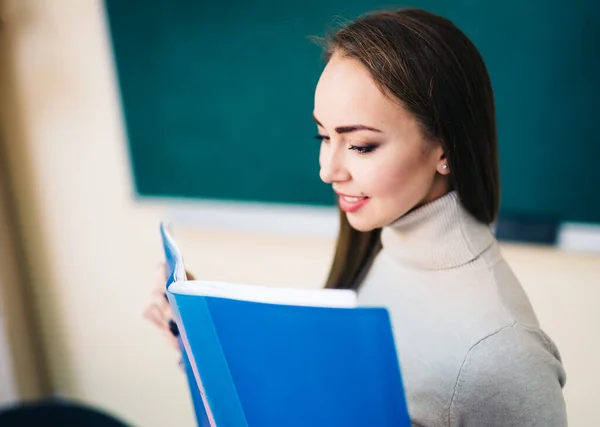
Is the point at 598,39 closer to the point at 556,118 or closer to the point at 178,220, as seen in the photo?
the point at 556,118

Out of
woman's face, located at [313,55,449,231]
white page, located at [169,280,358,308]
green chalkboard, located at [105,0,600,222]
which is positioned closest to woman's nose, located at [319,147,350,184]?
woman's face, located at [313,55,449,231]

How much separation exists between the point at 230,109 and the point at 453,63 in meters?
0.92

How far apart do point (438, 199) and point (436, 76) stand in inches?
4.8

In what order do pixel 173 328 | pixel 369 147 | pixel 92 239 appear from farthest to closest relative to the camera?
pixel 92 239 < pixel 173 328 < pixel 369 147

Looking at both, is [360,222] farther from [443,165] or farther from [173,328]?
[173,328]

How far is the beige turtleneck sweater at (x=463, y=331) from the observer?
0.48 meters

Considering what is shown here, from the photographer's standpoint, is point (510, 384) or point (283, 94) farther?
point (283, 94)

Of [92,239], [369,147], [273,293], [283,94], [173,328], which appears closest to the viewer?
[273,293]

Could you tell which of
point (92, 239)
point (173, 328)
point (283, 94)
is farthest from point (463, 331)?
point (92, 239)

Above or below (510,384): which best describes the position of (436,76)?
above

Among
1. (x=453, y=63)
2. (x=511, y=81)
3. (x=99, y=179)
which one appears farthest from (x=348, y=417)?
(x=99, y=179)

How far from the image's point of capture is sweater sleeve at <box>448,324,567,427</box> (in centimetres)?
48

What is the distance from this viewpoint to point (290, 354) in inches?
16.1

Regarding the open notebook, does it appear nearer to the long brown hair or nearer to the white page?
the white page
